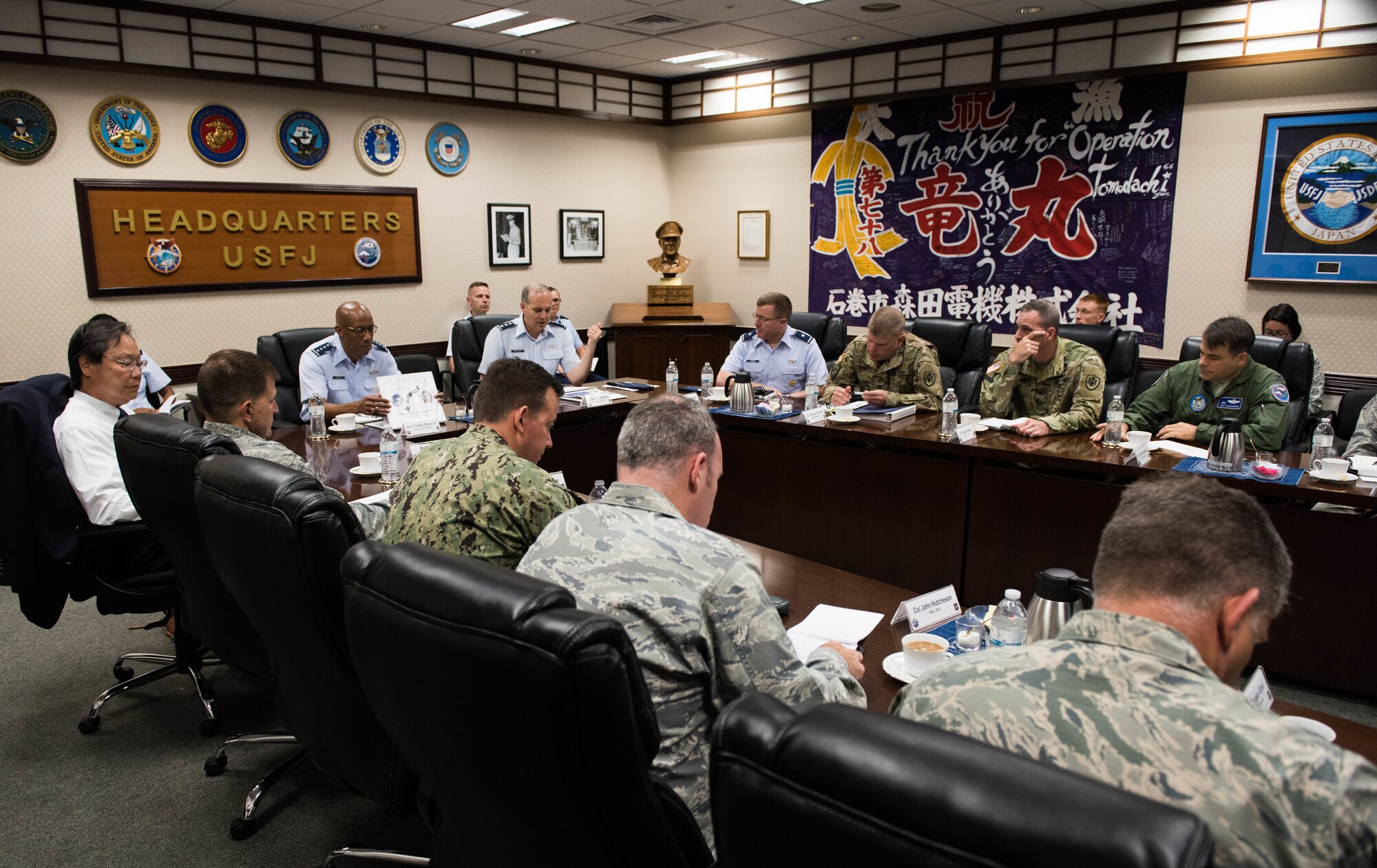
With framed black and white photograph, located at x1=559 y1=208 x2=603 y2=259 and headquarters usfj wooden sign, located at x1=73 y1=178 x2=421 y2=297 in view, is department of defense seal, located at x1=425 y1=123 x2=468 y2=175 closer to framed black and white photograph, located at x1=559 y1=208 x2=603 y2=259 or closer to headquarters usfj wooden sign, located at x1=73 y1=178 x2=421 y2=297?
headquarters usfj wooden sign, located at x1=73 y1=178 x2=421 y2=297

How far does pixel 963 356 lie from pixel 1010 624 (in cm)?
328

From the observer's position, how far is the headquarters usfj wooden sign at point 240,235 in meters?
5.08

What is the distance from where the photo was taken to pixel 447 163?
6.50 meters

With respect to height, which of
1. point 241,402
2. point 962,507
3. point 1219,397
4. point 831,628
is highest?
point 241,402

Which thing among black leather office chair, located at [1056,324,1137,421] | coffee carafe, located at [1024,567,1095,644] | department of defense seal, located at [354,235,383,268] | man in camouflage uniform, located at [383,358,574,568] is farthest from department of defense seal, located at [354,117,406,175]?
coffee carafe, located at [1024,567,1095,644]

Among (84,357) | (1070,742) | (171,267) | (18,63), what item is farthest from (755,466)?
(18,63)

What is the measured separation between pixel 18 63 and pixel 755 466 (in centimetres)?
437

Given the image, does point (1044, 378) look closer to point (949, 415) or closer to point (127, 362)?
point (949, 415)

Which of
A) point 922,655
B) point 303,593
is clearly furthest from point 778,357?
point 303,593

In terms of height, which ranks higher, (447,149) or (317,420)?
(447,149)

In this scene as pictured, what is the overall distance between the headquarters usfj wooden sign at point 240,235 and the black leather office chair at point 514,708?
16.2 feet

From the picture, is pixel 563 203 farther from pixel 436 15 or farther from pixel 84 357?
pixel 84 357

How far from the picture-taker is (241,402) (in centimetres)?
262

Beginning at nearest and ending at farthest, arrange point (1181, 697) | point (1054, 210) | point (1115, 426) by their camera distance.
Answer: point (1181, 697) → point (1115, 426) → point (1054, 210)
